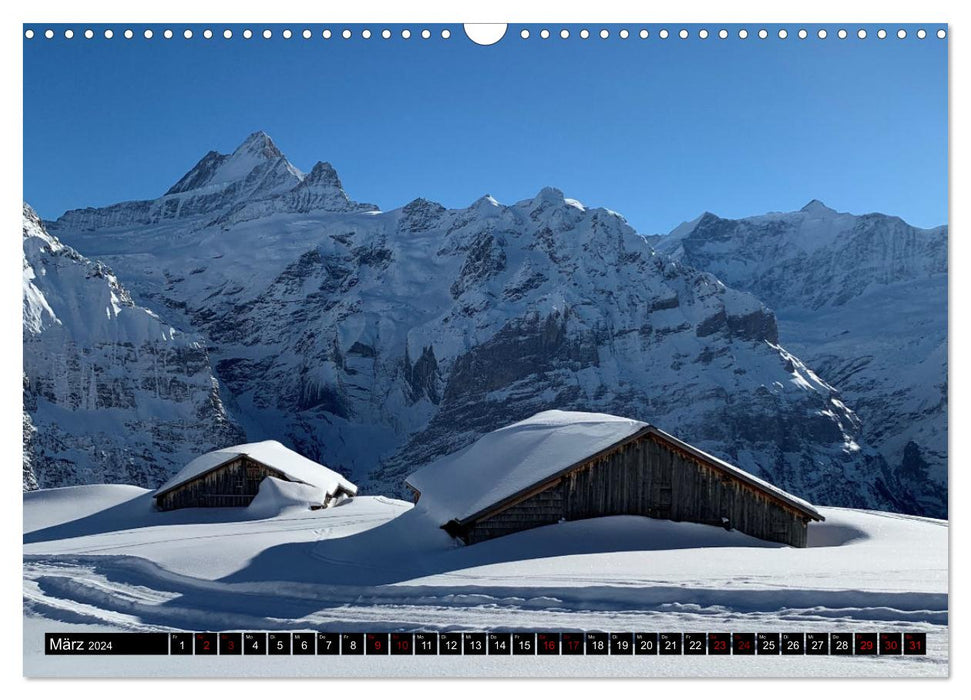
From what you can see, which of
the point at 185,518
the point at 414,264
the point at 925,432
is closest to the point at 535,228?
the point at 414,264

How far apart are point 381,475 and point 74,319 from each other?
52.1 meters

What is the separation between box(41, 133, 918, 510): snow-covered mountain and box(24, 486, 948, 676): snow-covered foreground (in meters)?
111

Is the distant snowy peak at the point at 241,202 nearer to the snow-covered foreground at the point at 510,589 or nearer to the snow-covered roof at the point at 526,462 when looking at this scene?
the snow-covered roof at the point at 526,462

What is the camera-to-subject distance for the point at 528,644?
7.89 metres

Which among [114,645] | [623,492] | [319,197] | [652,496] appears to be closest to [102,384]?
[319,197]

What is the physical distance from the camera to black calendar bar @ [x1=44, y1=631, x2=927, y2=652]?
783 cm

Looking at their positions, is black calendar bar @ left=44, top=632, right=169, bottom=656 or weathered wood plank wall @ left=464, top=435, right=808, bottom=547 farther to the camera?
weathered wood plank wall @ left=464, top=435, right=808, bottom=547

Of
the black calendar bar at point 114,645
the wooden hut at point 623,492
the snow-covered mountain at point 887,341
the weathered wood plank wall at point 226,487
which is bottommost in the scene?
the weathered wood plank wall at point 226,487

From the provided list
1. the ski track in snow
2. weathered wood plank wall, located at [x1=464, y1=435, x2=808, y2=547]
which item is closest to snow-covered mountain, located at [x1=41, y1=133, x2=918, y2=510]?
weathered wood plank wall, located at [x1=464, y1=435, x2=808, y2=547]

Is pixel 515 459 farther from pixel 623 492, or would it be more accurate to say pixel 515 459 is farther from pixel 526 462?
pixel 623 492

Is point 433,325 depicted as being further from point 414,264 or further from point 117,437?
point 117,437

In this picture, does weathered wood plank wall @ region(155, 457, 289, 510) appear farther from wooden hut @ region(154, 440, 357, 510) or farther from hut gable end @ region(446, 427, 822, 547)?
hut gable end @ region(446, 427, 822, 547)

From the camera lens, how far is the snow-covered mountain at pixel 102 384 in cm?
9250

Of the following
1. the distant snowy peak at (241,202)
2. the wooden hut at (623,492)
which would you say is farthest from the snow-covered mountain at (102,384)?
the wooden hut at (623,492)
